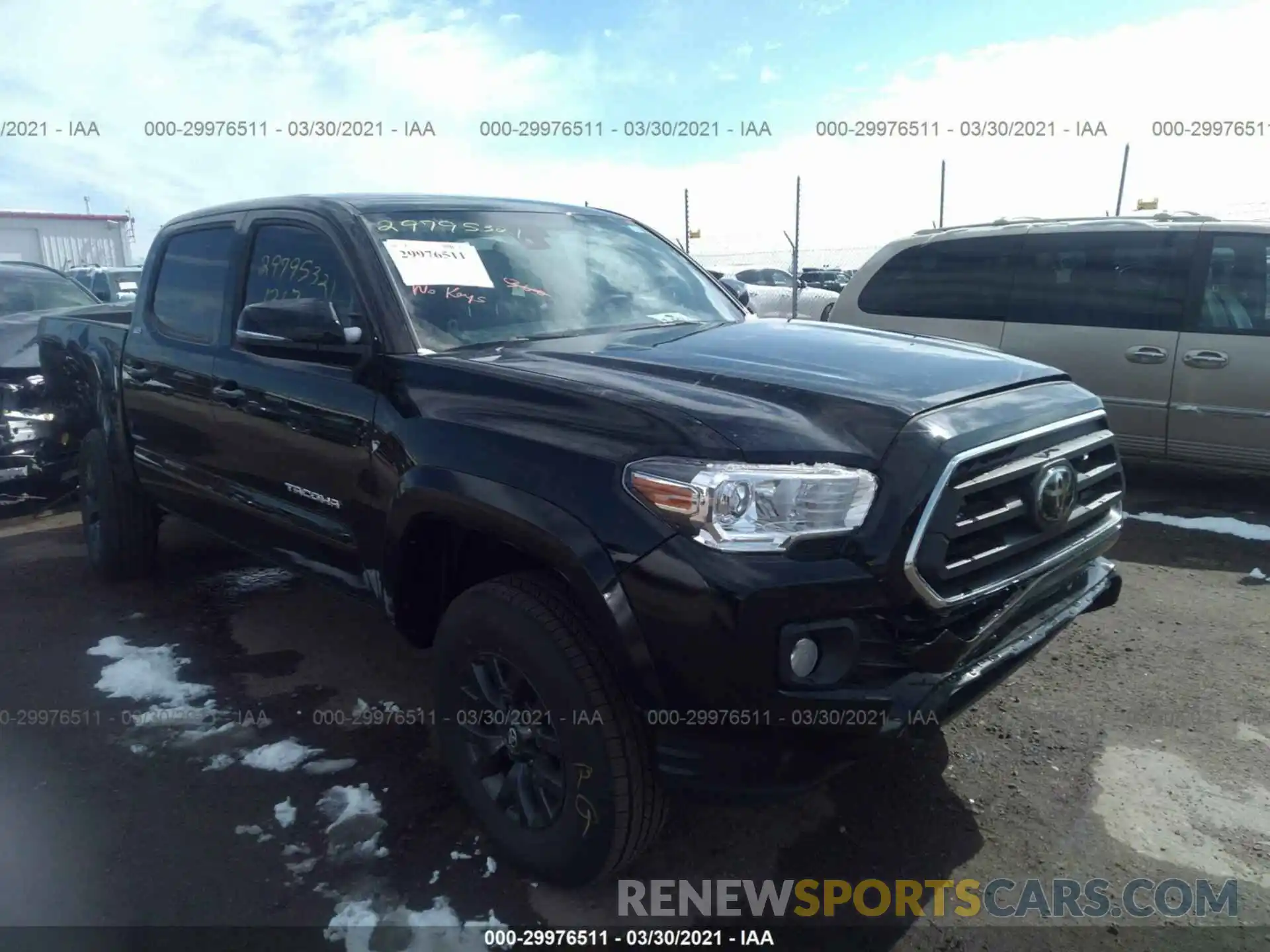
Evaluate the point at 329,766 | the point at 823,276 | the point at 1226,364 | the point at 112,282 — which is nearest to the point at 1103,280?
the point at 1226,364

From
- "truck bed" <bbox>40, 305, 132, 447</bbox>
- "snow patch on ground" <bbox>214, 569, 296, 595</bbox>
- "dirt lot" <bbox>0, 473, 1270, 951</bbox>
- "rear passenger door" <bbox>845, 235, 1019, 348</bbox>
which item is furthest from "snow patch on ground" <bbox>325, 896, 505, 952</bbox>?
"rear passenger door" <bbox>845, 235, 1019, 348</bbox>

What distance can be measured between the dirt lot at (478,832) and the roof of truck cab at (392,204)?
1.90 m

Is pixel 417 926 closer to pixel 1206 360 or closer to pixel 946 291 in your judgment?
pixel 1206 360

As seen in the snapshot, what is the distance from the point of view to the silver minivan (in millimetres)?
5672

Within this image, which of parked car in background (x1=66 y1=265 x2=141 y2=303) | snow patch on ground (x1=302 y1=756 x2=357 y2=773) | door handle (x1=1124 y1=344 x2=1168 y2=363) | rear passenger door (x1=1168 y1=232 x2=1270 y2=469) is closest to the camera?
snow patch on ground (x1=302 y1=756 x2=357 y2=773)

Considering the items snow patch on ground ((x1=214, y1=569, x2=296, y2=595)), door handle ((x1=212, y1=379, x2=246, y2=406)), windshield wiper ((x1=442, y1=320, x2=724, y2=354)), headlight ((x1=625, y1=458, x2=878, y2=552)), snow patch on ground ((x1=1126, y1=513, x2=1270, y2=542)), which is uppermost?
windshield wiper ((x1=442, y1=320, x2=724, y2=354))

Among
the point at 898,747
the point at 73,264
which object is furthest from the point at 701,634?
the point at 73,264

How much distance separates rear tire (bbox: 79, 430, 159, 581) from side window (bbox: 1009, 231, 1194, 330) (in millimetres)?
5651

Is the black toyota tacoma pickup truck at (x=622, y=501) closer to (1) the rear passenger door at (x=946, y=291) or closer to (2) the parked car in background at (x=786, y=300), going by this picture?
(1) the rear passenger door at (x=946, y=291)

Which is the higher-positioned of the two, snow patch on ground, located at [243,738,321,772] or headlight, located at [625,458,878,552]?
headlight, located at [625,458,878,552]

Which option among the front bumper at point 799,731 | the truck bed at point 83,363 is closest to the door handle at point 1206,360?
the front bumper at point 799,731

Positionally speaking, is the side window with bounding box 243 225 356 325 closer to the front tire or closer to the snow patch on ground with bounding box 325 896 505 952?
the front tire

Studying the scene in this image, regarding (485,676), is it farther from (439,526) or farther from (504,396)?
(504,396)

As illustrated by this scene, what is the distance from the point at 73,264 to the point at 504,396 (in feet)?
118
